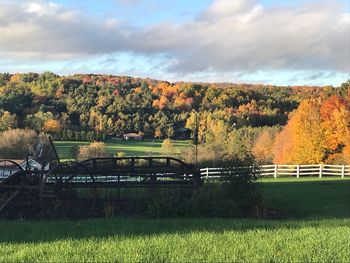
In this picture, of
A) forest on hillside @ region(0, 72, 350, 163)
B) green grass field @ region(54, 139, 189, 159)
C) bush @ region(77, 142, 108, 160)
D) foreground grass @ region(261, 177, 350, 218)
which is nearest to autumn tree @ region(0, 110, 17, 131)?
forest on hillside @ region(0, 72, 350, 163)

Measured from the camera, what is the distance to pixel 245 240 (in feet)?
25.6

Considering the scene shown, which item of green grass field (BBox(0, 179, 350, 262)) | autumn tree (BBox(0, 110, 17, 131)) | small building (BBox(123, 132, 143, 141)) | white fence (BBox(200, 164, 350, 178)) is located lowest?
white fence (BBox(200, 164, 350, 178))

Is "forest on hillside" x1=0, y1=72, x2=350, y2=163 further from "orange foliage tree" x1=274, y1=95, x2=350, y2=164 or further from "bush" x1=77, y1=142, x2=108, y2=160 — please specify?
"bush" x1=77, y1=142, x2=108, y2=160

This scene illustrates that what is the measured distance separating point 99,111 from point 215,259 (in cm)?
7501

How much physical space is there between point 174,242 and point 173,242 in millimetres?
17

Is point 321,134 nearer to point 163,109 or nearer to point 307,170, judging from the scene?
point 307,170

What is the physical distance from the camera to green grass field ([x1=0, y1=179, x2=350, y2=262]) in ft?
21.3

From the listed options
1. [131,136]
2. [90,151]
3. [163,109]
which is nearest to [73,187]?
[90,151]

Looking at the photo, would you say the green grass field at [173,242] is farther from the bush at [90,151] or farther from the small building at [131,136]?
the small building at [131,136]

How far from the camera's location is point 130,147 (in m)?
78.6

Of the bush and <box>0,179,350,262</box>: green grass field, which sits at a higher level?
<box>0,179,350,262</box>: green grass field

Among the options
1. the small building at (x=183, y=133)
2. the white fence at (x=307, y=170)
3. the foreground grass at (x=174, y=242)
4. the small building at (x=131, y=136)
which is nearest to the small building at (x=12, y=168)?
the foreground grass at (x=174, y=242)

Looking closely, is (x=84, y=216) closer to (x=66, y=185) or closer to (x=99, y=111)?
Result: (x=66, y=185)

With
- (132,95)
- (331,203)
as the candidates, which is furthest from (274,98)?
(331,203)
